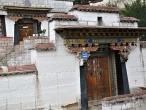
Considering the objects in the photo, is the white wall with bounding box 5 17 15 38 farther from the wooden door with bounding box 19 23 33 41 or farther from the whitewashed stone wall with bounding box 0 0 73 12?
the whitewashed stone wall with bounding box 0 0 73 12

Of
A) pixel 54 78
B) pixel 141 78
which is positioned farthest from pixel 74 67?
pixel 141 78

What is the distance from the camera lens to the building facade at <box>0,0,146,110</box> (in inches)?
524

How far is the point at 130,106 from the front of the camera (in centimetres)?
1268

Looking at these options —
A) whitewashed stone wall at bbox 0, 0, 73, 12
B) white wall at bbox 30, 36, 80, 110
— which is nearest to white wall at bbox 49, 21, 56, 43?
white wall at bbox 30, 36, 80, 110

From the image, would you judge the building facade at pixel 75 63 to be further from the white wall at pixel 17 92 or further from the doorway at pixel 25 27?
the doorway at pixel 25 27

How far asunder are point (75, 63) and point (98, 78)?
1.96 meters

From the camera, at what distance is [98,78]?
16234 mm

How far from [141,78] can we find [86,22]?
4859mm

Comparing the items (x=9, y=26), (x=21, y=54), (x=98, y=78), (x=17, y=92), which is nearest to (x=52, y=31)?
(x=21, y=54)

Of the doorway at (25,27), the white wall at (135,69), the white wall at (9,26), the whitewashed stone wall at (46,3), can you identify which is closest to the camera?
the white wall at (135,69)

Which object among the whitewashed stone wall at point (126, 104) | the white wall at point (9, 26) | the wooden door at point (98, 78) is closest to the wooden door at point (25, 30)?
the white wall at point (9, 26)

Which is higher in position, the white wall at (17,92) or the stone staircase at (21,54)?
the stone staircase at (21,54)

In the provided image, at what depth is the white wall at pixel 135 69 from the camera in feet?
55.6

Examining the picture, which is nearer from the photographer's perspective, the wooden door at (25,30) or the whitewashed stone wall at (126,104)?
the whitewashed stone wall at (126,104)
